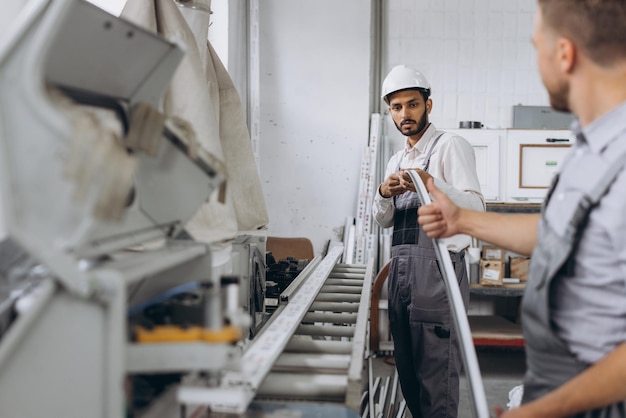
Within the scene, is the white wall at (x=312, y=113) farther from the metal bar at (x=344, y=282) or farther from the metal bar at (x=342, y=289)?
the metal bar at (x=342, y=289)

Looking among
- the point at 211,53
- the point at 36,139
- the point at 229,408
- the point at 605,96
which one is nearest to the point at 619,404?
the point at 605,96

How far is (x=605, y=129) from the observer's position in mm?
1077

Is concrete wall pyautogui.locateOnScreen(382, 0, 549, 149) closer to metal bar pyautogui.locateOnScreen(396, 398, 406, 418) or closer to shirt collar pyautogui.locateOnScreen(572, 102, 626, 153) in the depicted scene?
metal bar pyautogui.locateOnScreen(396, 398, 406, 418)

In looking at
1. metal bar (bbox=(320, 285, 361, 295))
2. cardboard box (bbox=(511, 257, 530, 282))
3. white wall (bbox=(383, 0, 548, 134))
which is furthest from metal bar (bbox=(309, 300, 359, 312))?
white wall (bbox=(383, 0, 548, 134))

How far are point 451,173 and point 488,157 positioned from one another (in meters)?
1.64

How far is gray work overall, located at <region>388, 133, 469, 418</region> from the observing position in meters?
2.45

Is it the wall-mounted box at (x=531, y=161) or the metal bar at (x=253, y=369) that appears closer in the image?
the metal bar at (x=253, y=369)

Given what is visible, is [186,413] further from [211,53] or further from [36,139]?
[211,53]

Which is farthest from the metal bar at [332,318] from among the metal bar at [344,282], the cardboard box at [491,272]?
the cardboard box at [491,272]

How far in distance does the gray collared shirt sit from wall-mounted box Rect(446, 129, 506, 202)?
295 centimetres

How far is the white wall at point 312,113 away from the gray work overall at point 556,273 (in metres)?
3.34

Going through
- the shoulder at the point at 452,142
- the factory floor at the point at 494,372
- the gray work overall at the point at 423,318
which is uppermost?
the shoulder at the point at 452,142

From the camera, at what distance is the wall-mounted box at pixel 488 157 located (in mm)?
3986

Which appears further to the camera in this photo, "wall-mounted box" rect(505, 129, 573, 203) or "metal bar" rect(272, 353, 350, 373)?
"wall-mounted box" rect(505, 129, 573, 203)
